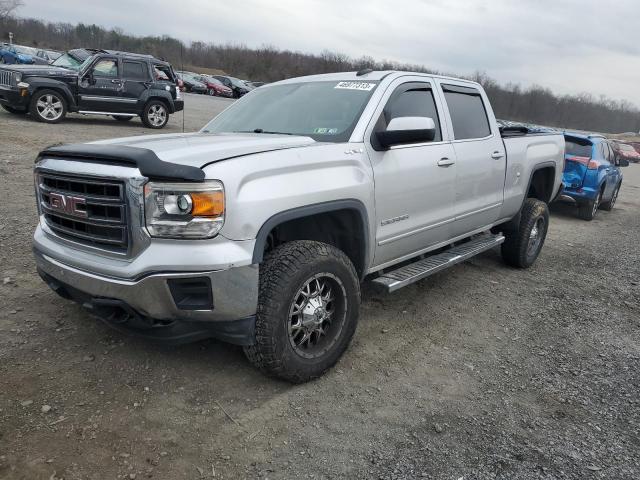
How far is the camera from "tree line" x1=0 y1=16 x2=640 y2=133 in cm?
7288

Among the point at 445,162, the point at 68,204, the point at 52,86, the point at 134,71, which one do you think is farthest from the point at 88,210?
the point at 134,71

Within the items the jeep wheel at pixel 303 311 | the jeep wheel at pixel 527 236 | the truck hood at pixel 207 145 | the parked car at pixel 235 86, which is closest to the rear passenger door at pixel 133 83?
the jeep wheel at pixel 527 236

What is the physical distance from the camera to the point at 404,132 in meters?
3.55

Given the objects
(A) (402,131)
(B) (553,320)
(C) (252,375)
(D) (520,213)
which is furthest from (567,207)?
(C) (252,375)

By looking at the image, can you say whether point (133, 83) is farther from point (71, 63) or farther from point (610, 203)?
point (610, 203)

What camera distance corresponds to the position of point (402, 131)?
355cm

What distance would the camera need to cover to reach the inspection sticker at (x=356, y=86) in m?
4.06

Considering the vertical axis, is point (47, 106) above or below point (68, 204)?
below

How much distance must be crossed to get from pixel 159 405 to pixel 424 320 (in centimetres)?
237

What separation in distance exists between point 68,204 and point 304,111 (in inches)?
73.2

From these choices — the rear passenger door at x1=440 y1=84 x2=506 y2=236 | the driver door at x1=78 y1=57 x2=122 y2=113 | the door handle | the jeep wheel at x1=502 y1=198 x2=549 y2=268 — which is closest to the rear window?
the jeep wheel at x1=502 y1=198 x2=549 y2=268

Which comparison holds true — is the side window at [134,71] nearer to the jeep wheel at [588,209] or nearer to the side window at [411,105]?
the jeep wheel at [588,209]

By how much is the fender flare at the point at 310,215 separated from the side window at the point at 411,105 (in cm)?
70

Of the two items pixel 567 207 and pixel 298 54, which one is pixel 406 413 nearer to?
pixel 567 207
